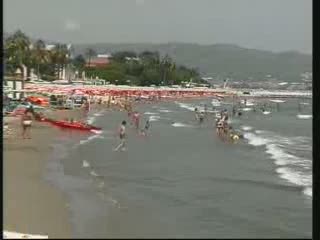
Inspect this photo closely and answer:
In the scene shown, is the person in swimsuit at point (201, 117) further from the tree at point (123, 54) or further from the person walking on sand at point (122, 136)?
the tree at point (123, 54)

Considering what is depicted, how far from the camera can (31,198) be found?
3643mm

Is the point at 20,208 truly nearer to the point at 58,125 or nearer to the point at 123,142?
the point at 123,142

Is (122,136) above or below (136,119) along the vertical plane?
below

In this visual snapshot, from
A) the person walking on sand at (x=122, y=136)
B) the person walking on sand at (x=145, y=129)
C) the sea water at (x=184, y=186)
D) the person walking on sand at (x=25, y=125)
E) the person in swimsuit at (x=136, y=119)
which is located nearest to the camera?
the sea water at (x=184, y=186)

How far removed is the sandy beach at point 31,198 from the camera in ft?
8.94

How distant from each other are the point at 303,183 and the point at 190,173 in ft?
4.13

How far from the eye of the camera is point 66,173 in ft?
16.3

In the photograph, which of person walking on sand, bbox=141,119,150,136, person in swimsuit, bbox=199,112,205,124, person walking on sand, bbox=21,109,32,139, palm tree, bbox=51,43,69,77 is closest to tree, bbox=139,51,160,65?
palm tree, bbox=51,43,69,77

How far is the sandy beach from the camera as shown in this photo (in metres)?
2.72

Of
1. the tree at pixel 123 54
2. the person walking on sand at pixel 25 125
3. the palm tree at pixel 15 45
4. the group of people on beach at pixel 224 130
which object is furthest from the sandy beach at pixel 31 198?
the group of people on beach at pixel 224 130

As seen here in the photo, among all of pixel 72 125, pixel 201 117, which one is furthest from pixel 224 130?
pixel 72 125

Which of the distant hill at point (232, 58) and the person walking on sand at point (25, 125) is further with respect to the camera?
the person walking on sand at point (25, 125)

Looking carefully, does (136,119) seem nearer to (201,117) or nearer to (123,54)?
(201,117)
